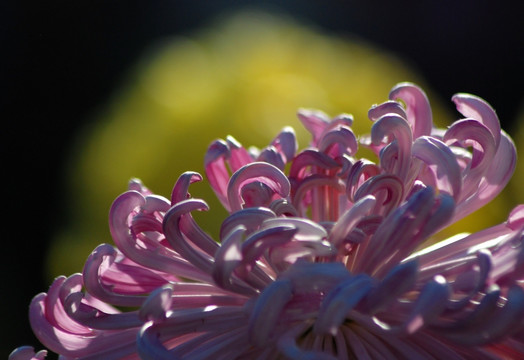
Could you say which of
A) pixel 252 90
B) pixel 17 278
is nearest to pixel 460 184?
pixel 252 90

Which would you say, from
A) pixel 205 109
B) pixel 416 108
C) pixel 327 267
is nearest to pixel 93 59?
pixel 205 109

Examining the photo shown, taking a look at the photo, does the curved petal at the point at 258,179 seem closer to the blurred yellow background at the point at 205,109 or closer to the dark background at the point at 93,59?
the blurred yellow background at the point at 205,109

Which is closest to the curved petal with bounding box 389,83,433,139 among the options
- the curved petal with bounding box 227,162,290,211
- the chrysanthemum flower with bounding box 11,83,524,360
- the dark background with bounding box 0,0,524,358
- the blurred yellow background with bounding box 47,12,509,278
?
the chrysanthemum flower with bounding box 11,83,524,360

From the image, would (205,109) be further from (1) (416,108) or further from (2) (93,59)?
(2) (93,59)

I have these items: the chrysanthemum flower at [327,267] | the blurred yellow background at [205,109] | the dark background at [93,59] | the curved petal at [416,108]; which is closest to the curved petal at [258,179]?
the chrysanthemum flower at [327,267]

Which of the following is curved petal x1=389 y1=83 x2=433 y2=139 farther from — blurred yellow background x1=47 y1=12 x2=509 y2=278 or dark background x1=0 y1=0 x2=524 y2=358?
dark background x1=0 y1=0 x2=524 y2=358

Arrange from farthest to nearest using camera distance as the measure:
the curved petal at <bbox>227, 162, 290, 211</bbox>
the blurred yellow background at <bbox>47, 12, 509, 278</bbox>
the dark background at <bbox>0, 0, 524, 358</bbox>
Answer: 1. the dark background at <bbox>0, 0, 524, 358</bbox>
2. the blurred yellow background at <bbox>47, 12, 509, 278</bbox>
3. the curved petal at <bbox>227, 162, 290, 211</bbox>

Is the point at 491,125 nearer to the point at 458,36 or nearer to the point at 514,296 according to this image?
the point at 514,296
